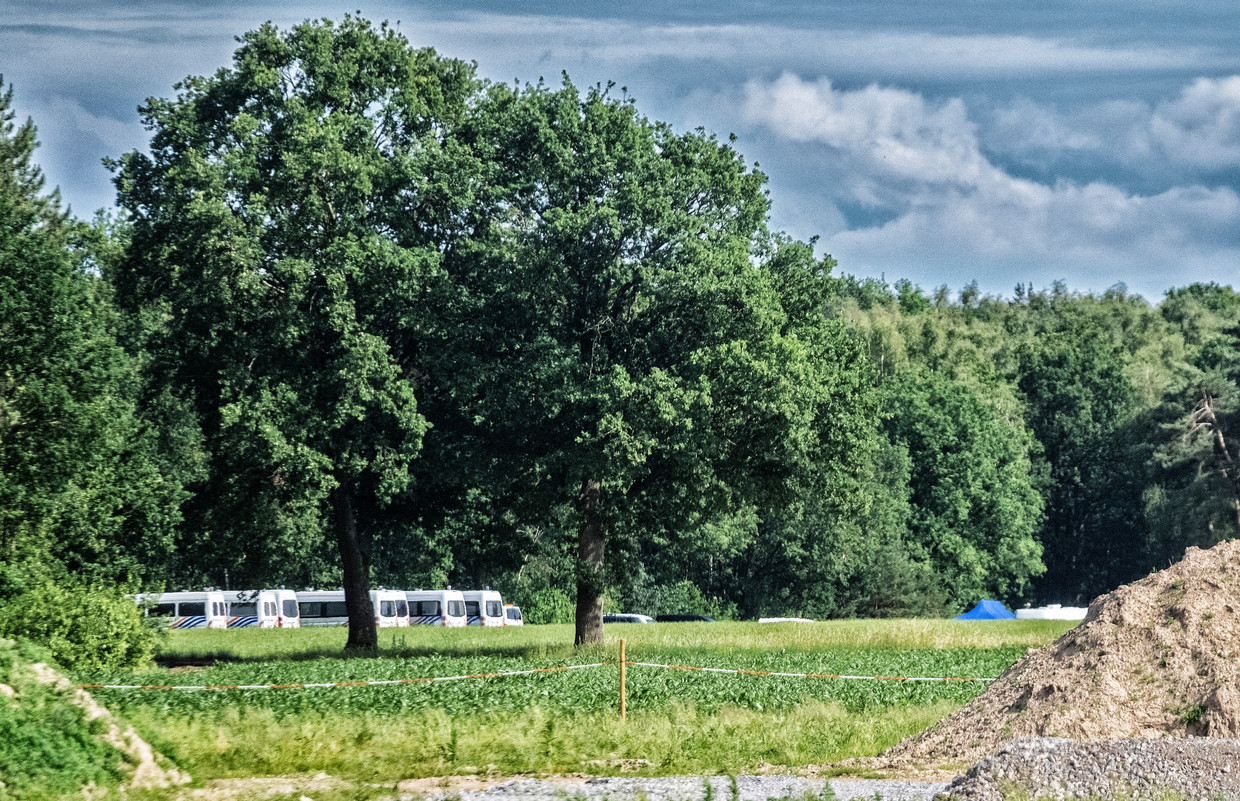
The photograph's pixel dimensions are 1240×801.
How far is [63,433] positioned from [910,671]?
20.6 meters

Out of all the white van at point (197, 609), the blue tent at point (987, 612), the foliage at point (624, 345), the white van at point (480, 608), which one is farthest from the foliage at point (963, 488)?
the foliage at point (624, 345)

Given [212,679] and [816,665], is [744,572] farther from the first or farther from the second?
[212,679]

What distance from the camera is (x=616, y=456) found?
3266 cm

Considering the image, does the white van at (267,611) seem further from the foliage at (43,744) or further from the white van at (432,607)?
the foliage at (43,744)

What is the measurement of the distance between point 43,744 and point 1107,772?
963 centimetres

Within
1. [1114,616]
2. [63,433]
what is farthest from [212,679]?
[1114,616]

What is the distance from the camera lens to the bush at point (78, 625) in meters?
29.0

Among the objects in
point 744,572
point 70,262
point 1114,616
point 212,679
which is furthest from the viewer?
point 744,572

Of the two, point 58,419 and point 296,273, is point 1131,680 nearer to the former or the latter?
point 296,273

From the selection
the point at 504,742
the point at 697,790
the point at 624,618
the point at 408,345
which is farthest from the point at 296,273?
the point at 624,618

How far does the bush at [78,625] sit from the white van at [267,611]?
144 ft

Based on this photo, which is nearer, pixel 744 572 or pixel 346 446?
pixel 346 446

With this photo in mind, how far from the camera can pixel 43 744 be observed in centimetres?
1250

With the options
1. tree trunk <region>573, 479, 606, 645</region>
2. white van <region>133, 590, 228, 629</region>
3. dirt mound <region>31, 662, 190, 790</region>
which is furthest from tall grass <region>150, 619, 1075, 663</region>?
white van <region>133, 590, 228, 629</region>
